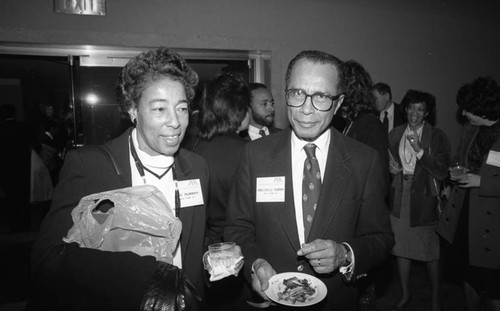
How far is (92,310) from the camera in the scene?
1.09 m

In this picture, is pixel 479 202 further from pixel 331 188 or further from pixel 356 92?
pixel 331 188

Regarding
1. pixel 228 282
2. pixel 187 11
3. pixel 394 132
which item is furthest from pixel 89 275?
pixel 187 11

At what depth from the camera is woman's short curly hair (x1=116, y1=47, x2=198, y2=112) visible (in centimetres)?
159

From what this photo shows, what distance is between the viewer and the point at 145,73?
159 cm

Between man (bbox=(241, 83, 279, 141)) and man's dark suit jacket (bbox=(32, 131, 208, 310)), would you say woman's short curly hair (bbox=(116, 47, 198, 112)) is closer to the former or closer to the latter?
man's dark suit jacket (bbox=(32, 131, 208, 310))

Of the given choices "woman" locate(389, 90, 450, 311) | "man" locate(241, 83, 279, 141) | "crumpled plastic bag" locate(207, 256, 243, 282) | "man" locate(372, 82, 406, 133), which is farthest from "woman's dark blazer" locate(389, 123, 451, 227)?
"crumpled plastic bag" locate(207, 256, 243, 282)

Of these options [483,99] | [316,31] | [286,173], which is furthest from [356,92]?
[316,31]

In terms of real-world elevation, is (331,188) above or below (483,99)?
below

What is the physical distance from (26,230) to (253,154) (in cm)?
634

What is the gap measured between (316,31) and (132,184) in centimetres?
446

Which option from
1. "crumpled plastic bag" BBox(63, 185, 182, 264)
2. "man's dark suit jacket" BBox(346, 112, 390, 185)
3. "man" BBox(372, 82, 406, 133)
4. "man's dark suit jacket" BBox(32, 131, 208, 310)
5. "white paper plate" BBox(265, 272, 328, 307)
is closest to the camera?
"man's dark suit jacket" BBox(32, 131, 208, 310)

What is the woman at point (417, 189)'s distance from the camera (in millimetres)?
3514

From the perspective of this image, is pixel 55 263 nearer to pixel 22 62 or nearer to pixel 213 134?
pixel 213 134

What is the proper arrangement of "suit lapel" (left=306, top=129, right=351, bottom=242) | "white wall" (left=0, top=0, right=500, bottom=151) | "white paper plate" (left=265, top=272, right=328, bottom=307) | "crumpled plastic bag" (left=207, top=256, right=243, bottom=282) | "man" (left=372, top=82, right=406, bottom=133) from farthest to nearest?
"man" (left=372, top=82, right=406, bottom=133)
"white wall" (left=0, top=0, right=500, bottom=151)
"suit lapel" (left=306, top=129, right=351, bottom=242)
"crumpled plastic bag" (left=207, top=256, right=243, bottom=282)
"white paper plate" (left=265, top=272, right=328, bottom=307)
